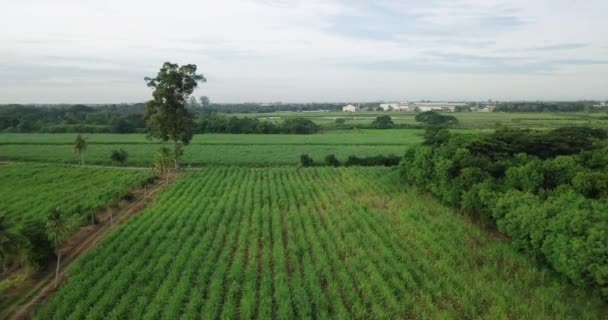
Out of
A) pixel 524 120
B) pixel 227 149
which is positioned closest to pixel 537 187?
pixel 227 149

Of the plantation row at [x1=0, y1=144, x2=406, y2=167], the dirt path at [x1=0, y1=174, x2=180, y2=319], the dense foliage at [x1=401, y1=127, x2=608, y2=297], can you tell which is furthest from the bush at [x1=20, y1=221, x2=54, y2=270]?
the plantation row at [x1=0, y1=144, x2=406, y2=167]

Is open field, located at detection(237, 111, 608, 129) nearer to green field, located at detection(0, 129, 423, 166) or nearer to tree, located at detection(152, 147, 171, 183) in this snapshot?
green field, located at detection(0, 129, 423, 166)

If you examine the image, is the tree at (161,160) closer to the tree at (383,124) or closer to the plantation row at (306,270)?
the plantation row at (306,270)

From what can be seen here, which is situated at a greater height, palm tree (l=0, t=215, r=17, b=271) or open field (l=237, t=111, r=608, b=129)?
open field (l=237, t=111, r=608, b=129)

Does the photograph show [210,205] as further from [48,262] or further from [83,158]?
[83,158]

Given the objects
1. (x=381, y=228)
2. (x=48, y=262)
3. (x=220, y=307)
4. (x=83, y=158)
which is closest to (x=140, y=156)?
(x=83, y=158)

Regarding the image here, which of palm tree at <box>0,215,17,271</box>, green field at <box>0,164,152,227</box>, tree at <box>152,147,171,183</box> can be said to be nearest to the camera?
palm tree at <box>0,215,17,271</box>

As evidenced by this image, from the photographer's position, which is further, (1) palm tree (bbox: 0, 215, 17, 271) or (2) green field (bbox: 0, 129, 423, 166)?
(2) green field (bbox: 0, 129, 423, 166)
